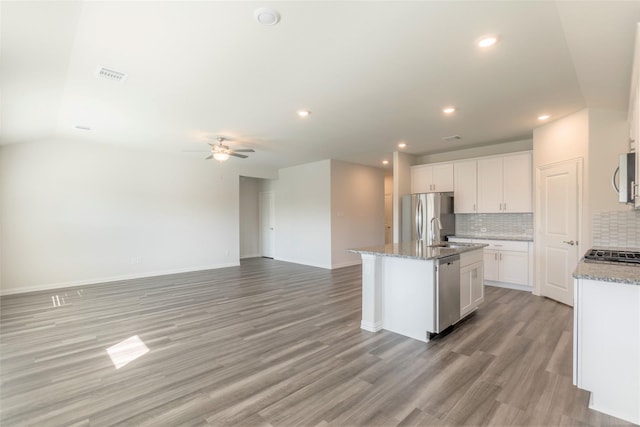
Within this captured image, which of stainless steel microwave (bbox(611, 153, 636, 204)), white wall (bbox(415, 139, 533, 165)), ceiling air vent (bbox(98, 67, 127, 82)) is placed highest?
ceiling air vent (bbox(98, 67, 127, 82))

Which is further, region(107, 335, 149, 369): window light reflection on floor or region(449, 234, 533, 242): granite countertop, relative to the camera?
region(449, 234, 533, 242): granite countertop

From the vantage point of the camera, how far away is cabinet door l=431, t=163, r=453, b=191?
242 inches

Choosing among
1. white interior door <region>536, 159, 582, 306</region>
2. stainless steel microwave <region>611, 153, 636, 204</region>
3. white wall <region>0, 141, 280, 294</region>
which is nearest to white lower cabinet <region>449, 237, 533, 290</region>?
white interior door <region>536, 159, 582, 306</region>

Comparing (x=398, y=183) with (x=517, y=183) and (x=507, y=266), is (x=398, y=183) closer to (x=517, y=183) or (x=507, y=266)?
(x=517, y=183)

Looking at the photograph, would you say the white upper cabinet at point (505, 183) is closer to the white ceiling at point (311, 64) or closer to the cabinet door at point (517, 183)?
the cabinet door at point (517, 183)

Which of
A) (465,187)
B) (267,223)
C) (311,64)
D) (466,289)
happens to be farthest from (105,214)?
(465,187)

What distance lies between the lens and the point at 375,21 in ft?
7.04

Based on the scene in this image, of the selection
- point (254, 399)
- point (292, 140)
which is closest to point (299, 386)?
point (254, 399)

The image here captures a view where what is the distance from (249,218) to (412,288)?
7.24 meters

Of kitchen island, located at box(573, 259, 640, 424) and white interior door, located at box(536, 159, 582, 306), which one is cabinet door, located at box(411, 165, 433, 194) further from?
kitchen island, located at box(573, 259, 640, 424)

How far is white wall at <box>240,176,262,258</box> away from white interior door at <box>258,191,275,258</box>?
0.14 metres

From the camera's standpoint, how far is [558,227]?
14.4 feet

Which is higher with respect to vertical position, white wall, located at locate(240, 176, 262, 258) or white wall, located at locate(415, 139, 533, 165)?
white wall, located at locate(415, 139, 533, 165)

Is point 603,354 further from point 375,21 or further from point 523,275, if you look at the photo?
point 523,275
